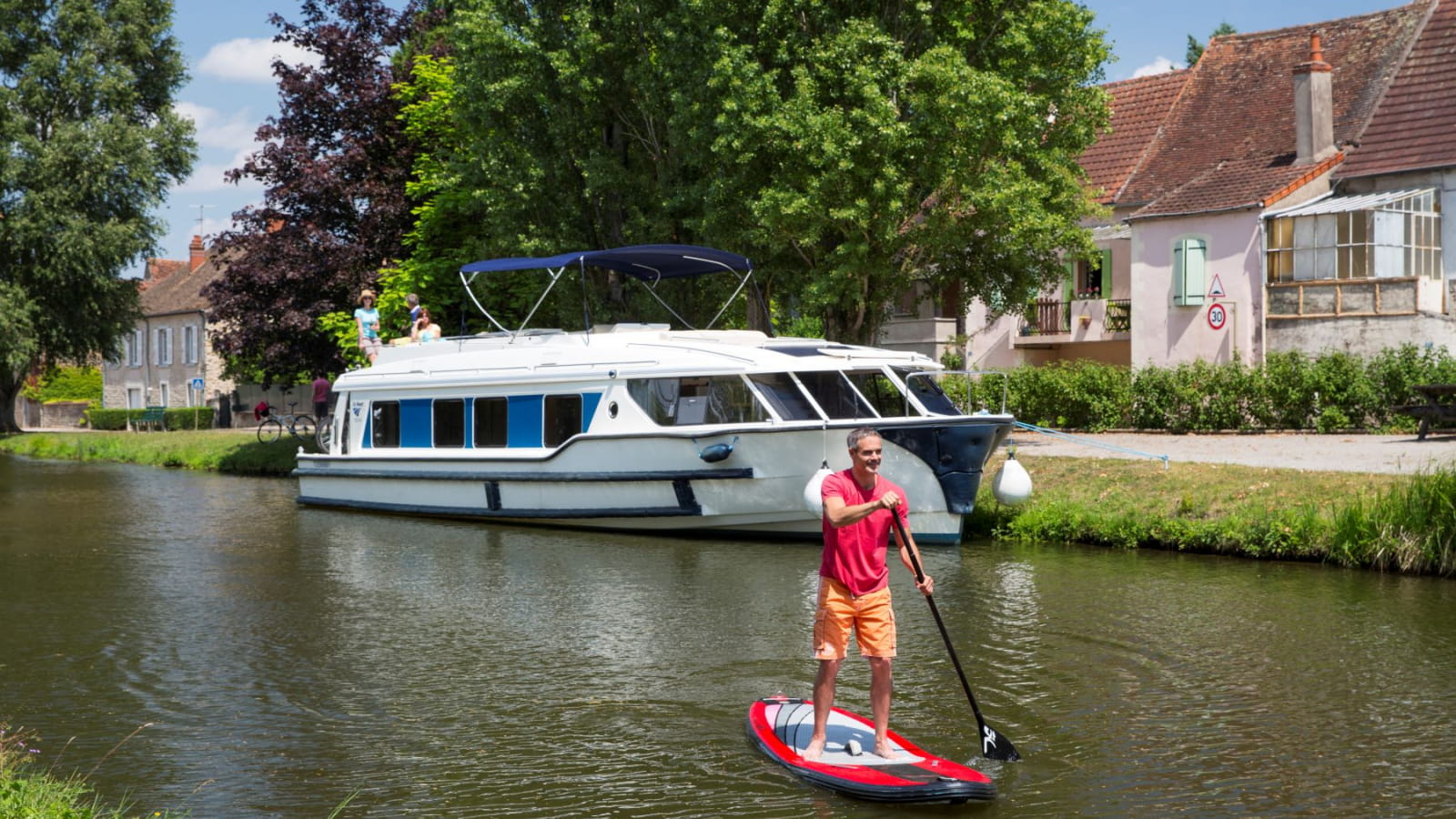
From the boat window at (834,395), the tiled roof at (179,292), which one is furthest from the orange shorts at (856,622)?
the tiled roof at (179,292)

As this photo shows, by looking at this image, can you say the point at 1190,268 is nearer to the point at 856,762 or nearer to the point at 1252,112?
the point at 1252,112

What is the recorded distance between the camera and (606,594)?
564 inches

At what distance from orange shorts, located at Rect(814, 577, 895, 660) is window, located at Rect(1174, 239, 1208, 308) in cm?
2730

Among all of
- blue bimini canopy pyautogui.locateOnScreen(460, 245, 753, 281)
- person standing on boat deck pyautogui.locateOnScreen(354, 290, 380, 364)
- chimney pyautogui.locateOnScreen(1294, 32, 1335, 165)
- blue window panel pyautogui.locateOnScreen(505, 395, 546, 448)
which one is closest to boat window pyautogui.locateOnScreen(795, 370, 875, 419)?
blue window panel pyautogui.locateOnScreen(505, 395, 546, 448)

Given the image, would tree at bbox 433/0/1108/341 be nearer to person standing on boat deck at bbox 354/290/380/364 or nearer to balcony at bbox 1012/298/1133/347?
person standing on boat deck at bbox 354/290/380/364

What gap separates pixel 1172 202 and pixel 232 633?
2658 cm

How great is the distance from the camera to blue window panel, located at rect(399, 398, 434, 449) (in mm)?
22516

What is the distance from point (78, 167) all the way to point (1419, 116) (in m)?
36.4

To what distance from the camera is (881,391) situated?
18453mm

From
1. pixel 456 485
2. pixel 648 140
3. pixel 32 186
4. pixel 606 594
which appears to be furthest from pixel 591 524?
pixel 32 186

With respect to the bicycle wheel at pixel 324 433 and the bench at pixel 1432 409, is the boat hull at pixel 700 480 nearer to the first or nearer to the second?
the bicycle wheel at pixel 324 433

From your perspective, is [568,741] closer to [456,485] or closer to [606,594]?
[606,594]

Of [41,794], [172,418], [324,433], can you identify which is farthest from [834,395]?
[172,418]

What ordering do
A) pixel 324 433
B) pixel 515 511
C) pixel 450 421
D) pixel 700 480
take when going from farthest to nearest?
pixel 324 433
pixel 450 421
pixel 515 511
pixel 700 480
